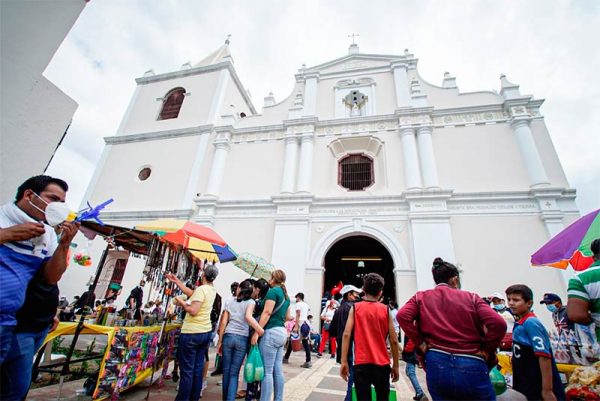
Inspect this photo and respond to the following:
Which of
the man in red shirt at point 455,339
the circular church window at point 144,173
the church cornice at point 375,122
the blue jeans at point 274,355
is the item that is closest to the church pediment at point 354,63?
the church cornice at point 375,122

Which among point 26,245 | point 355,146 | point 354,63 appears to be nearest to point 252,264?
point 26,245

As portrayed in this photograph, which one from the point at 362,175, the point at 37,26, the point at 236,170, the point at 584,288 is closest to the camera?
the point at 37,26

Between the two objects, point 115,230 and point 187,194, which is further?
point 187,194

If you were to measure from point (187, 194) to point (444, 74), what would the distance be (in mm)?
12762

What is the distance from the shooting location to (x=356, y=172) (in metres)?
11.1

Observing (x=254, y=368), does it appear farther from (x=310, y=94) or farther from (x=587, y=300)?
(x=310, y=94)

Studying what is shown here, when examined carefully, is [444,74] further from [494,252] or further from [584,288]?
[584,288]

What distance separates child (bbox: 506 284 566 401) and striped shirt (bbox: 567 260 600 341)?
36 centimetres

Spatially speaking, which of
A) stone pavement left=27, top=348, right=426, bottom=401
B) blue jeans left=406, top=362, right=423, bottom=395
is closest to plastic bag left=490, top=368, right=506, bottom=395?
blue jeans left=406, top=362, right=423, bottom=395

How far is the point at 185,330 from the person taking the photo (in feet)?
10.8

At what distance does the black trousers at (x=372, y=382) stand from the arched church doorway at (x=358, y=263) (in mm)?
9399

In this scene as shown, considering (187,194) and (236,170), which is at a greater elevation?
(236,170)

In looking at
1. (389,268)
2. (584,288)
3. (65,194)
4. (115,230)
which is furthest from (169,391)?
(389,268)

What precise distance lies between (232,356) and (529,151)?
36.6ft
